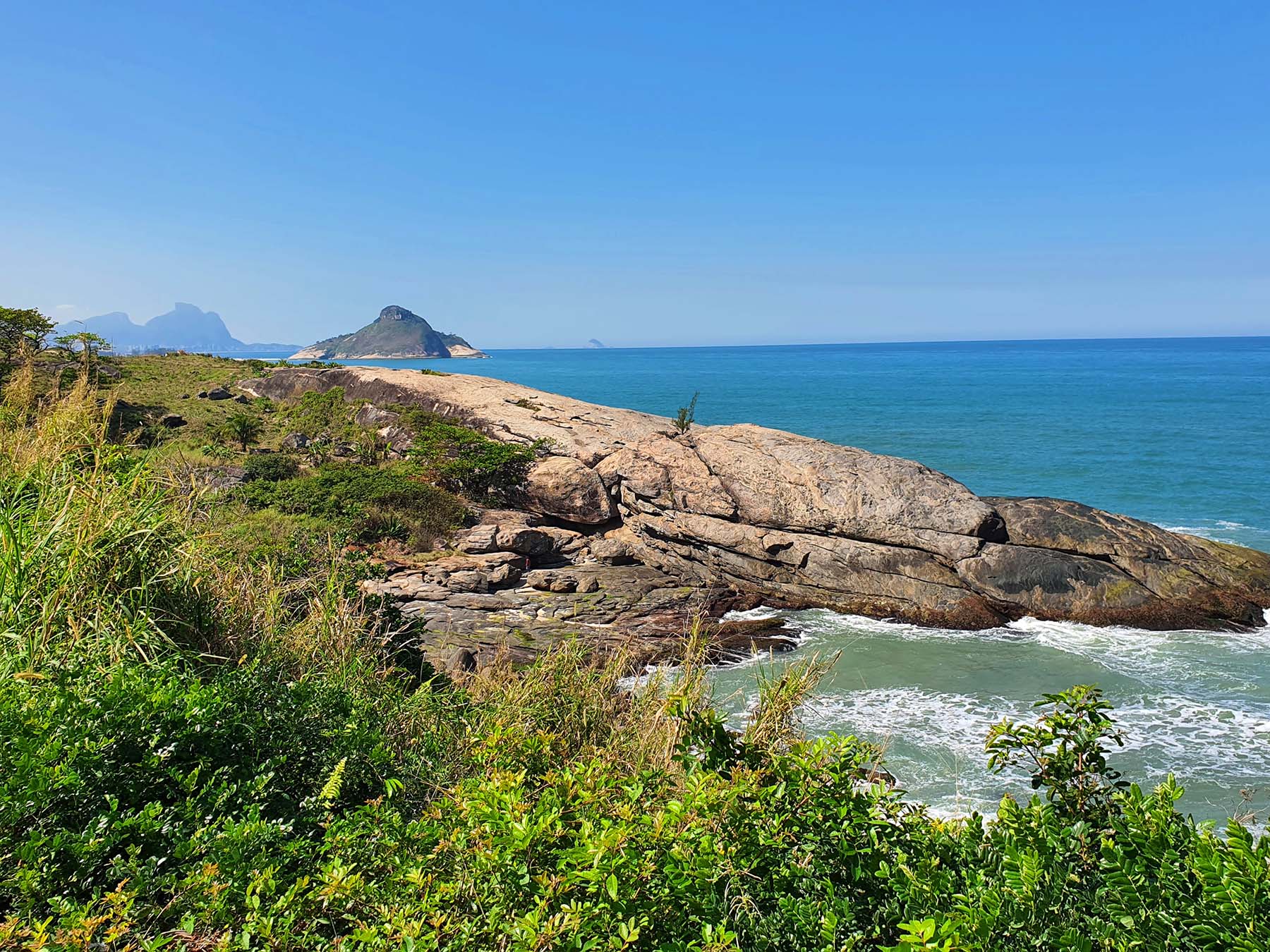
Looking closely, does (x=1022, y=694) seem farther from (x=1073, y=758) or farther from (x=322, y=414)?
(x=322, y=414)

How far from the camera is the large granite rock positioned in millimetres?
17484

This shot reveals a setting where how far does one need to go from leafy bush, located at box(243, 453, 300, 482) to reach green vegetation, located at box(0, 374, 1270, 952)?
55.6 feet

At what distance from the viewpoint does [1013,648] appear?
1566 centimetres

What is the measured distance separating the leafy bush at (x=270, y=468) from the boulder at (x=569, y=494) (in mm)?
6948

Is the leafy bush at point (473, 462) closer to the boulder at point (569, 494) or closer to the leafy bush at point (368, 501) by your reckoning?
the boulder at point (569, 494)

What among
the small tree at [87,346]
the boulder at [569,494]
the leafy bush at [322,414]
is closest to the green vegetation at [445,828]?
the small tree at [87,346]

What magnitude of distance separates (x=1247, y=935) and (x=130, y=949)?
12.0 ft

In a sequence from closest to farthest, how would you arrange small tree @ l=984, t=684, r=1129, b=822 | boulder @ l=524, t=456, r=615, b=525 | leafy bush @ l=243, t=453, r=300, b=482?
small tree @ l=984, t=684, r=1129, b=822, leafy bush @ l=243, t=453, r=300, b=482, boulder @ l=524, t=456, r=615, b=525

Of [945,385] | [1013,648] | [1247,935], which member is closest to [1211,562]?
[1013,648]

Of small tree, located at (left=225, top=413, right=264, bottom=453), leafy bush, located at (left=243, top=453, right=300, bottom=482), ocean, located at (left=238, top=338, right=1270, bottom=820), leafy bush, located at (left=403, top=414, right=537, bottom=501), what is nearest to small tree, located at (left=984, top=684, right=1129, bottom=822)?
ocean, located at (left=238, top=338, right=1270, bottom=820)

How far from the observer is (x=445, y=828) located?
11.4 feet

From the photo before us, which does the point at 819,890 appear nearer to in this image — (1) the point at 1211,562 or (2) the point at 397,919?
(2) the point at 397,919

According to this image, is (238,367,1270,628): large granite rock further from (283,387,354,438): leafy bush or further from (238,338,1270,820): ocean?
(283,387,354,438): leafy bush

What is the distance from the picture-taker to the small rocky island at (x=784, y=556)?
A: 16.3 m
